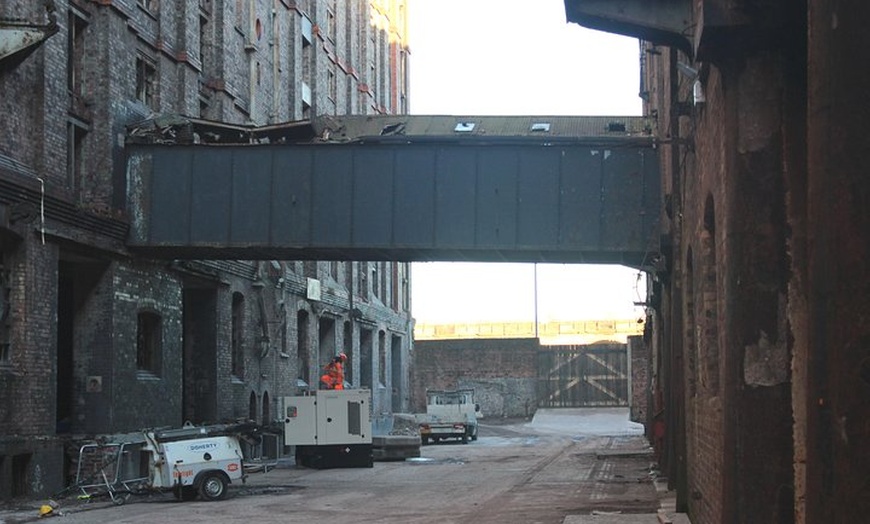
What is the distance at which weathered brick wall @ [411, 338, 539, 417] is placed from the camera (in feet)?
223

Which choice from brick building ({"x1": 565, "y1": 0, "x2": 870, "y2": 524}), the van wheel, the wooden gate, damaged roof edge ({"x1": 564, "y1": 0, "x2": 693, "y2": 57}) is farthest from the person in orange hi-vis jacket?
the wooden gate

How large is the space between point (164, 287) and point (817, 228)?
82.7ft

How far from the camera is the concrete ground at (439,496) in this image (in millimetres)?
19062

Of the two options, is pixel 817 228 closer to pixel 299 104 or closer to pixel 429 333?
pixel 299 104

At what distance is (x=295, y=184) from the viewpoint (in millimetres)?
27359

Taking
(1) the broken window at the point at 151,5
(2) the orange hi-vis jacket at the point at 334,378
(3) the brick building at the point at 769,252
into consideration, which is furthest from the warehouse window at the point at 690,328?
(2) the orange hi-vis jacket at the point at 334,378

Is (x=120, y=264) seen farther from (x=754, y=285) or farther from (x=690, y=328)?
(x=754, y=285)

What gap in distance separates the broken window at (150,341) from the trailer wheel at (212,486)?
6.06 metres

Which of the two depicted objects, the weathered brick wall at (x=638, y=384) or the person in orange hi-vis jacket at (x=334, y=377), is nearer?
the person in orange hi-vis jacket at (x=334, y=377)

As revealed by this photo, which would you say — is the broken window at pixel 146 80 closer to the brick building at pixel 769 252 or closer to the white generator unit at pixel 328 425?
the white generator unit at pixel 328 425

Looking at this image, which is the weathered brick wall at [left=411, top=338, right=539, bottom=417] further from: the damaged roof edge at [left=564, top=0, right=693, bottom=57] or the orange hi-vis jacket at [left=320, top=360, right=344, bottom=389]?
the damaged roof edge at [left=564, top=0, right=693, bottom=57]

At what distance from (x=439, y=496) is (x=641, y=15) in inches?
502

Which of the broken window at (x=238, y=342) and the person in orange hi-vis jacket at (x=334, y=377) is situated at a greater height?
the broken window at (x=238, y=342)

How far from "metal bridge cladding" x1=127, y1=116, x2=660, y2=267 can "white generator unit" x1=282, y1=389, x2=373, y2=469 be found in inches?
232
